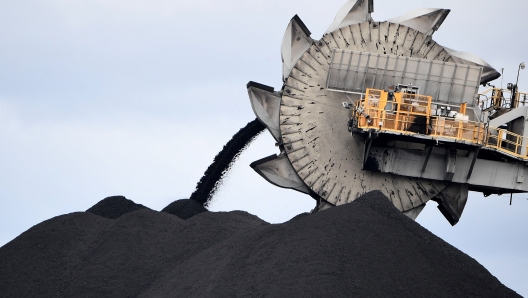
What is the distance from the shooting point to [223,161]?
31.4m

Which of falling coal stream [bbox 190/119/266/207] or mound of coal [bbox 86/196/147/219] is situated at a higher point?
falling coal stream [bbox 190/119/266/207]

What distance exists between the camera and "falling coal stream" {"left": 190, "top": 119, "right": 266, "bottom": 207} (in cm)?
3088

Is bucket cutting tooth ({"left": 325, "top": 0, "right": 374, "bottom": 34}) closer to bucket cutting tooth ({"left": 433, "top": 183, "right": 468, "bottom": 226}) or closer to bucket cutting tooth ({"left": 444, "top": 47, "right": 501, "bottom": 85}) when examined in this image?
bucket cutting tooth ({"left": 444, "top": 47, "right": 501, "bottom": 85})

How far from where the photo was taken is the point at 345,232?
2269 centimetres

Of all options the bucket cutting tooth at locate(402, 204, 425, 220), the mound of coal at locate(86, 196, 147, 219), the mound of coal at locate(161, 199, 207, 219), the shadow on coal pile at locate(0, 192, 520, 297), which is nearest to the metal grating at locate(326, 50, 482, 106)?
the bucket cutting tooth at locate(402, 204, 425, 220)

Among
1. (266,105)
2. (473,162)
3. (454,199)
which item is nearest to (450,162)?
(473,162)

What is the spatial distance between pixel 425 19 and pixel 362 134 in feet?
13.9

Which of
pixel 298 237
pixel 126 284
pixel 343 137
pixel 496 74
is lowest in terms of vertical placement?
pixel 126 284

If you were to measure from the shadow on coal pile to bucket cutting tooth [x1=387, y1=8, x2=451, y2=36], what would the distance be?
19.7 feet

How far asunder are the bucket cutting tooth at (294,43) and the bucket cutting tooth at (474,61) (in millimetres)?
4163

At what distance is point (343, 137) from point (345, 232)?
5395mm

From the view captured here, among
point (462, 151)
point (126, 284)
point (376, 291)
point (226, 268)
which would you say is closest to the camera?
point (376, 291)

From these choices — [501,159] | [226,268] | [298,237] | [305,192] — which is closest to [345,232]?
[298,237]

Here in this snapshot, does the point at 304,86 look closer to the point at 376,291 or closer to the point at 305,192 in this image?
the point at 305,192
